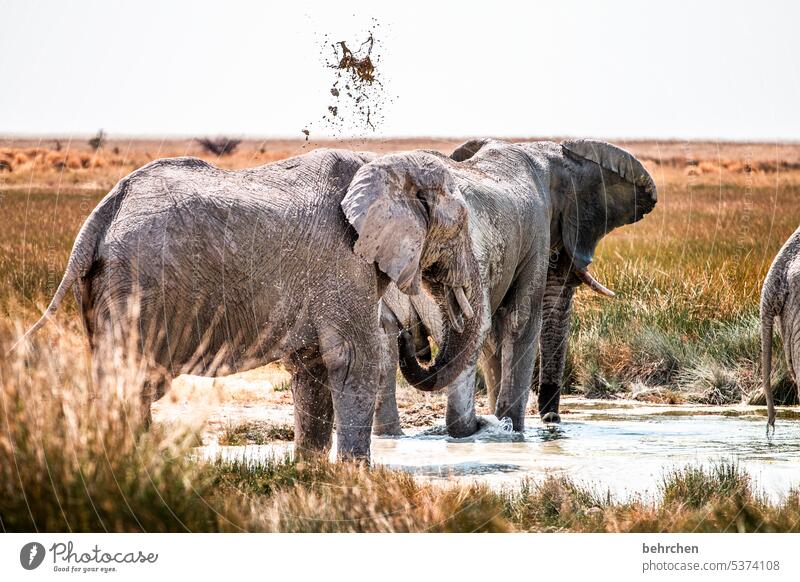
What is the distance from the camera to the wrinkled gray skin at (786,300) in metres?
9.72

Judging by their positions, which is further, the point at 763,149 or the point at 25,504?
the point at 763,149

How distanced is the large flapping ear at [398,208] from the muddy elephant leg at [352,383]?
1.53 feet

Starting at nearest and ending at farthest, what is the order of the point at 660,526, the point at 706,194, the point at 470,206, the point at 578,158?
1. the point at 660,526
2. the point at 470,206
3. the point at 578,158
4. the point at 706,194

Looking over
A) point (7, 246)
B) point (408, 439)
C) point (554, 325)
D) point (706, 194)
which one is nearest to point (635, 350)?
point (554, 325)

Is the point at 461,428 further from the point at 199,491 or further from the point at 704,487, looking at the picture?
the point at 199,491

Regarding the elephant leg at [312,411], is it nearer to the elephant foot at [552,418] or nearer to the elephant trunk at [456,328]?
the elephant trunk at [456,328]

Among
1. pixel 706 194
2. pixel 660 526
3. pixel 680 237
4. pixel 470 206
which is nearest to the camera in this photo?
pixel 660 526

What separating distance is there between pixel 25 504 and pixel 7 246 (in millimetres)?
5168

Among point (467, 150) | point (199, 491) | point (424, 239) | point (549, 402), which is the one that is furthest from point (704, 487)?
point (467, 150)

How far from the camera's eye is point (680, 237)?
18.2 m

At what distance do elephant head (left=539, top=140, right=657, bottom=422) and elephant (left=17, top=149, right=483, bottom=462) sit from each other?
10.4 ft

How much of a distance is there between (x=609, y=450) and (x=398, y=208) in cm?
330

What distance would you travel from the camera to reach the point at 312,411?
9.84 meters

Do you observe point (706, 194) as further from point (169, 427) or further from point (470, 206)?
point (169, 427)
